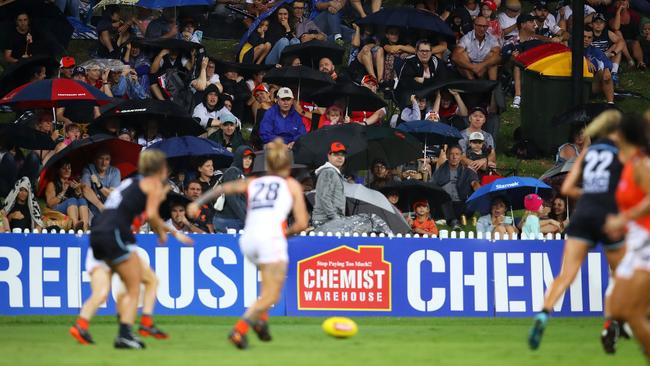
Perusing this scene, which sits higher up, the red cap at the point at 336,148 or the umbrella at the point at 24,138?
the umbrella at the point at 24,138

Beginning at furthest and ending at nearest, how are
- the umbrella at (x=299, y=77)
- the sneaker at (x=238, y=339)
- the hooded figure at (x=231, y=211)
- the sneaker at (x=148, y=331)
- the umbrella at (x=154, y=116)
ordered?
the umbrella at (x=299, y=77) → the umbrella at (x=154, y=116) → the hooded figure at (x=231, y=211) → the sneaker at (x=148, y=331) → the sneaker at (x=238, y=339)

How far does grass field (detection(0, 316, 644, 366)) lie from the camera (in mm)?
12422

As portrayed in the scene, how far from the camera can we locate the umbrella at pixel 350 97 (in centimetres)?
2253

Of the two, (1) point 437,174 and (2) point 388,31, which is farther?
(2) point 388,31

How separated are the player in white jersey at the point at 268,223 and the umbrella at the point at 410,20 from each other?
1204cm

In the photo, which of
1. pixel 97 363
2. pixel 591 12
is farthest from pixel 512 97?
pixel 97 363

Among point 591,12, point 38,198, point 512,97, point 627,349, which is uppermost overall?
point 591,12

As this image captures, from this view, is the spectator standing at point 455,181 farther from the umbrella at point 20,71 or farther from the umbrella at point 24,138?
the umbrella at point 20,71

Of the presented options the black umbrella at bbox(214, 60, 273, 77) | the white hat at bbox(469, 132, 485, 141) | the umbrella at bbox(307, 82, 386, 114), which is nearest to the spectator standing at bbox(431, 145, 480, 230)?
the white hat at bbox(469, 132, 485, 141)

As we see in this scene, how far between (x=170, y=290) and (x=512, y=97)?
11.3 m

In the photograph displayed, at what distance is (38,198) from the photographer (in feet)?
73.7

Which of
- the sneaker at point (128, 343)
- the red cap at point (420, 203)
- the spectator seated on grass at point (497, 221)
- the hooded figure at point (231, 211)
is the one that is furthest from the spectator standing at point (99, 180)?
the sneaker at point (128, 343)

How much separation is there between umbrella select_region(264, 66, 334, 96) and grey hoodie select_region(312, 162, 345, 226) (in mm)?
4683

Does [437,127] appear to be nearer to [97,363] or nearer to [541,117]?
[541,117]
